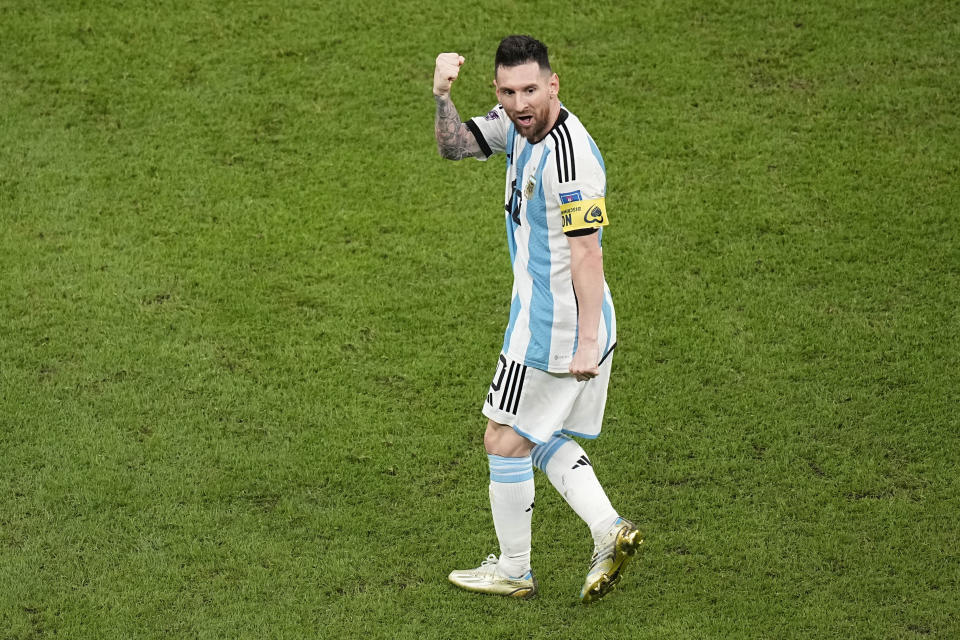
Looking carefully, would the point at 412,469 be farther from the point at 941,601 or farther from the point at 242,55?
the point at 242,55

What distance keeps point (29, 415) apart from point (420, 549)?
6.18 ft

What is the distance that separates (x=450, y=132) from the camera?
4.09 m

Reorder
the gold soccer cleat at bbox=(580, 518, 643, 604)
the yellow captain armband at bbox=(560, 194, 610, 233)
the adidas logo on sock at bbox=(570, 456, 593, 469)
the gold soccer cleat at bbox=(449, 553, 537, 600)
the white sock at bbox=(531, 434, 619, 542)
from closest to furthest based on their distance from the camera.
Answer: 1. the yellow captain armband at bbox=(560, 194, 610, 233)
2. the gold soccer cleat at bbox=(580, 518, 643, 604)
3. the white sock at bbox=(531, 434, 619, 542)
4. the adidas logo on sock at bbox=(570, 456, 593, 469)
5. the gold soccer cleat at bbox=(449, 553, 537, 600)

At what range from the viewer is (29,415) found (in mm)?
5141

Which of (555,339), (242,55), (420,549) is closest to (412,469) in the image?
(420,549)

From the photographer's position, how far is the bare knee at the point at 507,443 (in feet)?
13.4

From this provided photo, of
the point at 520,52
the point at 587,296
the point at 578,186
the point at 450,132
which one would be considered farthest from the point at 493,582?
the point at 520,52

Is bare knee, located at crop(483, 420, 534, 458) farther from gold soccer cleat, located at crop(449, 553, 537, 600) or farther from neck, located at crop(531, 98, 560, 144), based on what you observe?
neck, located at crop(531, 98, 560, 144)

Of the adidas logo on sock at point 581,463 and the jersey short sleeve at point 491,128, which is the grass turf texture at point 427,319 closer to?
the adidas logo on sock at point 581,463

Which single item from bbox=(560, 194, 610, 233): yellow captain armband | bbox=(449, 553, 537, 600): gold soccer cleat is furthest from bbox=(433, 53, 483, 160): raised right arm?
bbox=(449, 553, 537, 600): gold soccer cleat

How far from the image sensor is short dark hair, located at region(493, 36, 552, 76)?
3694 mm

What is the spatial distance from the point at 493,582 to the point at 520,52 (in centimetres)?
186

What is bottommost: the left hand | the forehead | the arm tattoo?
the left hand

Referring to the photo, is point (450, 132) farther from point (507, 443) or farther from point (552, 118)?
point (507, 443)
